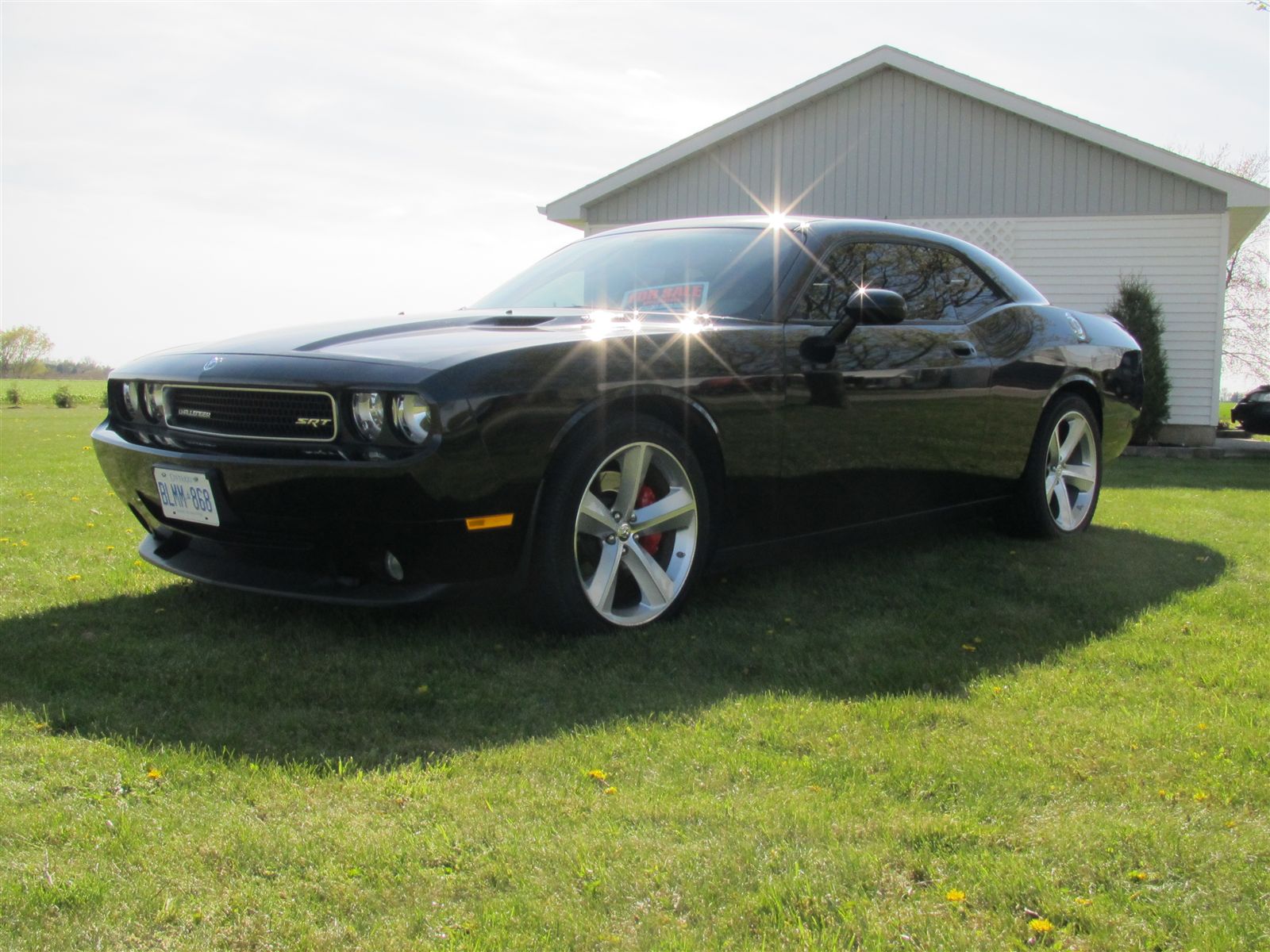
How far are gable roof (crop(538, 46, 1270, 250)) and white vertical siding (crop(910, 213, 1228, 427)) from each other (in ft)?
1.83

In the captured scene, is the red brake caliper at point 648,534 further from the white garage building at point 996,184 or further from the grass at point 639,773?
the white garage building at point 996,184

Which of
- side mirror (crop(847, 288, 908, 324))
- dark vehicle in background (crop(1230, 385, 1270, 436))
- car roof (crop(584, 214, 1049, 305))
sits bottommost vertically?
dark vehicle in background (crop(1230, 385, 1270, 436))

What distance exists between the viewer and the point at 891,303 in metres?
4.49

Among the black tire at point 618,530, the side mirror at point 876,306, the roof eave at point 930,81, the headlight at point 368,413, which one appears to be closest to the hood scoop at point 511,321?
the black tire at point 618,530

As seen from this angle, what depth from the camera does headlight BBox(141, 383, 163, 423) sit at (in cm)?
395

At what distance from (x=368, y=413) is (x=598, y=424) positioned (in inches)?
27.9

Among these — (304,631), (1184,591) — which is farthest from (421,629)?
(1184,591)

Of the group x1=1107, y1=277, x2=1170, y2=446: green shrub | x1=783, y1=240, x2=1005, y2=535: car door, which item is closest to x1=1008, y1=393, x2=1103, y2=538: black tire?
x1=783, y1=240, x2=1005, y2=535: car door

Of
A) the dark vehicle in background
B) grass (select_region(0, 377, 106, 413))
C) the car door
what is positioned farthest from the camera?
grass (select_region(0, 377, 106, 413))

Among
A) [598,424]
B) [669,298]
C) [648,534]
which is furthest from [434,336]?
[669,298]

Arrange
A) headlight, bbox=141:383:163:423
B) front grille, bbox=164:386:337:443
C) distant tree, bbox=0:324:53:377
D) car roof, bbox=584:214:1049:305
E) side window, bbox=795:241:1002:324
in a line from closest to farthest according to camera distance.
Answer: front grille, bbox=164:386:337:443
headlight, bbox=141:383:163:423
side window, bbox=795:241:1002:324
car roof, bbox=584:214:1049:305
distant tree, bbox=0:324:53:377

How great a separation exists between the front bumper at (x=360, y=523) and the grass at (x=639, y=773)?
0.77ft

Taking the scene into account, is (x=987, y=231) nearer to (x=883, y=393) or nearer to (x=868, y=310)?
(x=883, y=393)

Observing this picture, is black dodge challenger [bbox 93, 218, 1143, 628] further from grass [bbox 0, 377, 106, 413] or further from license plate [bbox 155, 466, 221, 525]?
grass [bbox 0, 377, 106, 413]
